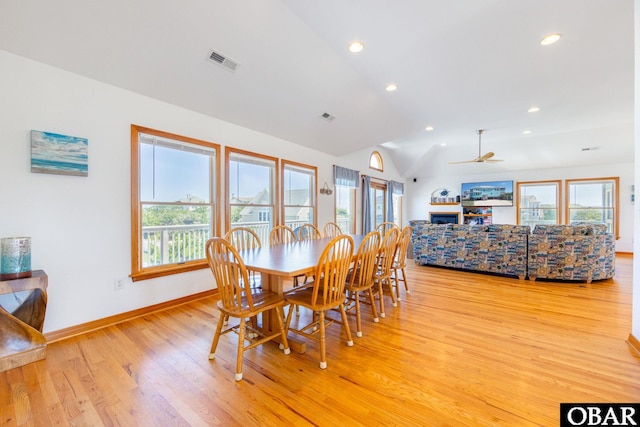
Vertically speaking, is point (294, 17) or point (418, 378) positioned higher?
point (294, 17)

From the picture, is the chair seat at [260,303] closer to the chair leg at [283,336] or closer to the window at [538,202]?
the chair leg at [283,336]

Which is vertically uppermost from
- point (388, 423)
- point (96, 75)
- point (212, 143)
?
point (96, 75)

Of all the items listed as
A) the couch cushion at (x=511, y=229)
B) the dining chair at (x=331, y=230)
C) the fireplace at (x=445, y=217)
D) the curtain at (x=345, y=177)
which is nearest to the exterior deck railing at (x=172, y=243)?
the dining chair at (x=331, y=230)

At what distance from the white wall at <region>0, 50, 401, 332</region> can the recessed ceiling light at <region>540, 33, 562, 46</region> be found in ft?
13.5

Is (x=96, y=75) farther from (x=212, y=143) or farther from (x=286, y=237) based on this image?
(x=286, y=237)

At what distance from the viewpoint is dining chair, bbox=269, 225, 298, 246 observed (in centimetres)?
344

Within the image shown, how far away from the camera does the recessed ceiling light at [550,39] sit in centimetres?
261

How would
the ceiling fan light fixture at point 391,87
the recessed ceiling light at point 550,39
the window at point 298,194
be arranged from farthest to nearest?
the window at point 298,194
the ceiling fan light fixture at point 391,87
the recessed ceiling light at point 550,39

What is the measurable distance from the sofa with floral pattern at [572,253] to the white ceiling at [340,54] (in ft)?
6.95

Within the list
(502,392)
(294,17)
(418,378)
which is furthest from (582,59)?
(418,378)

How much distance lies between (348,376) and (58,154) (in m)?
3.07

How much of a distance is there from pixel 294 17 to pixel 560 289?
4.95 meters

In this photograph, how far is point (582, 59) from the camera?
9.99 ft

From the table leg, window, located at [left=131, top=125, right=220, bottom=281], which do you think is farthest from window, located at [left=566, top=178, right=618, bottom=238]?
window, located at [left=131, top=125, right=220, bottom=281]
